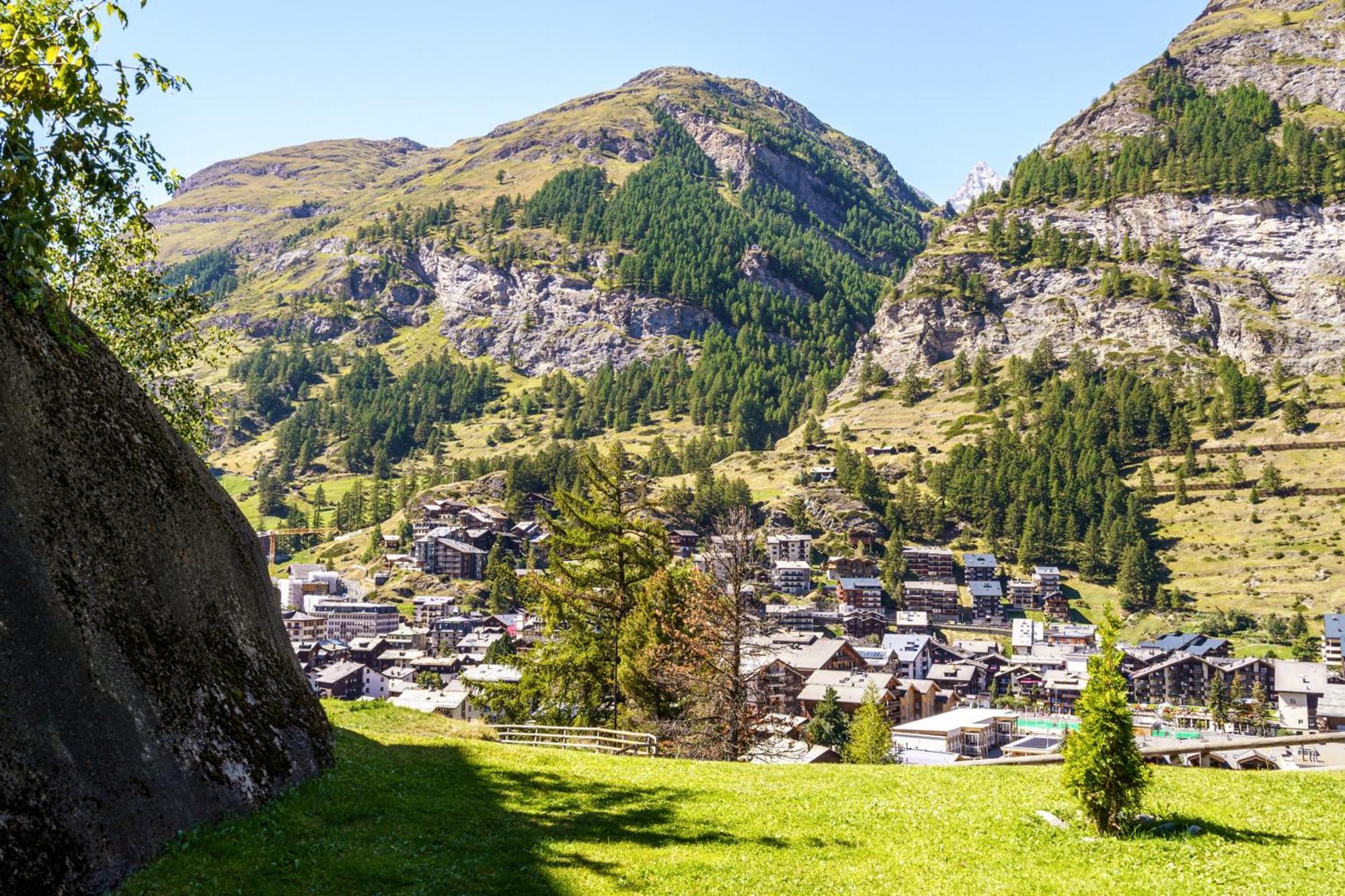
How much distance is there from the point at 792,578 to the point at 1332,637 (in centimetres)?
9433

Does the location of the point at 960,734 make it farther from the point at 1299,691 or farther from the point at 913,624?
the point at 913,624

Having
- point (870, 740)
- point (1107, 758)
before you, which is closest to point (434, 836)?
point (1107, 758)

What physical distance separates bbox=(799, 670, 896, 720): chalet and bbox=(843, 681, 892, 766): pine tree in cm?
2031

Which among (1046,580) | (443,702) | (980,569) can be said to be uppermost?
(980,569)

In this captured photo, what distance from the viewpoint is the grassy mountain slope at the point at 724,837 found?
577 inches

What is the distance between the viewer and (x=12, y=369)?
49.2 ft

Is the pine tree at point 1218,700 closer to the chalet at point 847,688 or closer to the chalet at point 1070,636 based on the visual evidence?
the chalet at point 1070,636

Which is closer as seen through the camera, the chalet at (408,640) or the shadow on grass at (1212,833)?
the shadow on grass at (1212,833)

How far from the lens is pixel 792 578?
198 meters

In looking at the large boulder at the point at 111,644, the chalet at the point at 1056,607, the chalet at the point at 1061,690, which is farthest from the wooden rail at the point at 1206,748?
the chalet at the point at 1056,607

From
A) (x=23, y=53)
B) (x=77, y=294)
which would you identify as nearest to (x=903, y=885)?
(x=23, y=53)

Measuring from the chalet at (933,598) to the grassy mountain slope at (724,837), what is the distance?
16680 centimetres

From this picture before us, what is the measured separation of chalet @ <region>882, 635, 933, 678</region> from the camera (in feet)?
460

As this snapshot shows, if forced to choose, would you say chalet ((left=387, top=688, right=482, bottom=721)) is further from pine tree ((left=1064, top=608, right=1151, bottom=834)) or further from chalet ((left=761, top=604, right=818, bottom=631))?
pine tree ((left=1064, top=608, right=1151, bottom=834))
